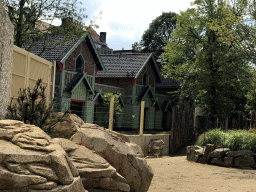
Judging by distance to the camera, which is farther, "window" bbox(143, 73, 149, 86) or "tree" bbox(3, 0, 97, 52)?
"window" bbox(143, 73, 149, 86)

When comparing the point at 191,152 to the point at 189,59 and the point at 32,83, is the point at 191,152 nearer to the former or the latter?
the point at 32,83

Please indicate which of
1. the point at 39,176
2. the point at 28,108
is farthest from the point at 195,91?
the point at 39,176

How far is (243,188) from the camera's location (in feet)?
27.2

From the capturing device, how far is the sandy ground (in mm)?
8188

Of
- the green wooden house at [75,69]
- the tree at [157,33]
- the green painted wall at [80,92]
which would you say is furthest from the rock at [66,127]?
the tree at [157,33]

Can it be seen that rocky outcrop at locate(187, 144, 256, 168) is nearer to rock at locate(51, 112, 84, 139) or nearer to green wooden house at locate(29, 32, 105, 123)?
rock at locate(51, 112, 84, 139)

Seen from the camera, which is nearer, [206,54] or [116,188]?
[116,188]

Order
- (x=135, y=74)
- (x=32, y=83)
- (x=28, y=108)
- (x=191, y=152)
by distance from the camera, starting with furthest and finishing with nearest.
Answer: (x=135, y=74) < (x=191, y=152) < (x=32, y=83) < (x=28, y=108)

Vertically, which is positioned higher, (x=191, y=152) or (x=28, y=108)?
(x=28, y=108)

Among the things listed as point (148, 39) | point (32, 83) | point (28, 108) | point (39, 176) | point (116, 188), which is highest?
point (148, 39)

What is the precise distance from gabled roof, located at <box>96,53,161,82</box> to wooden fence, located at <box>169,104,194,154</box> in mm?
7929

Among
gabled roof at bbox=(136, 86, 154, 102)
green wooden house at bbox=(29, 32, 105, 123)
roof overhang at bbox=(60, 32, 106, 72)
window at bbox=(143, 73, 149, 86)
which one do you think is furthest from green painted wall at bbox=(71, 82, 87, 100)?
window at bbox=(143, 73, 149, 86)

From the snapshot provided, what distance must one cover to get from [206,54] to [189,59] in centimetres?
267

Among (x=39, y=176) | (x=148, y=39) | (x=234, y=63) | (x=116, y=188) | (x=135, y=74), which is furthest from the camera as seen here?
(x=148, y=39)
